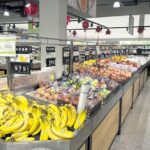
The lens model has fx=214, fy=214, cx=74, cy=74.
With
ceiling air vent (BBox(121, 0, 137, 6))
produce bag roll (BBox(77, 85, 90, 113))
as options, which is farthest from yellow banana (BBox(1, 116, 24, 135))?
ceiling air vent (BBox(121, 0, 137, 6))

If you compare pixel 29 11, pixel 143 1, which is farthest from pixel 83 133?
pixel 143 1

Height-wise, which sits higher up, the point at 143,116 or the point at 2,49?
the point at 2,49

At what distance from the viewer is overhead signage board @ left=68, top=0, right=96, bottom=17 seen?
4.60 metres

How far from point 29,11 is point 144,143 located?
6060 millimetres

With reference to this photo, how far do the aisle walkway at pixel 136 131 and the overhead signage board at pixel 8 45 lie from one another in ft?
7.41

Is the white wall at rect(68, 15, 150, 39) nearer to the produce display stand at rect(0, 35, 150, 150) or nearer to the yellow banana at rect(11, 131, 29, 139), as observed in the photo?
the produce display stand at rect(0, 35, 150, 150)

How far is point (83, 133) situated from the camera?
2.00 m

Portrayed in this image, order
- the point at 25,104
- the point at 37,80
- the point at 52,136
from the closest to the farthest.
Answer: the point at 52,136 < the point at 25,104 < the point at 37,80

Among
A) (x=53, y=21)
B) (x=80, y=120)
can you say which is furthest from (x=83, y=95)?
(x=53, y=21)

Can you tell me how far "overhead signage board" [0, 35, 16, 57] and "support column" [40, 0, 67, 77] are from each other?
13.8 feet

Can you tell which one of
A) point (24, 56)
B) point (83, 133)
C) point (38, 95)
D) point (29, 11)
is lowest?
point (83, 133)

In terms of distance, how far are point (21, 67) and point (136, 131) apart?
273 centimetres

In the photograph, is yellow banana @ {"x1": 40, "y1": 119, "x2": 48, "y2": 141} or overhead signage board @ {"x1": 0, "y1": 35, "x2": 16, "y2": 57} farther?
overhead signage board @ {"x1": 0, "y1": 35, "x2": 16, "y2": 57}

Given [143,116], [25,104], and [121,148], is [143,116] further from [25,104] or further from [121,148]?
[25,104]
